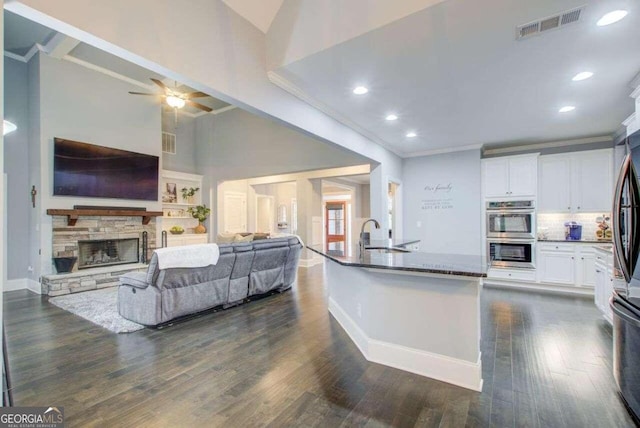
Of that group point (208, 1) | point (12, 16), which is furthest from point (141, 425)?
point (12, 16)

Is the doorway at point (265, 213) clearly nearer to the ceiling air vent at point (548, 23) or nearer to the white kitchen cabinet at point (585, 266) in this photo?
the white kitchen cabinet at point (585, 266)

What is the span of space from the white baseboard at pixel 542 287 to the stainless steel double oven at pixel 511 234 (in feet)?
1.17

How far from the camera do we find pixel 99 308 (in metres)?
4.34

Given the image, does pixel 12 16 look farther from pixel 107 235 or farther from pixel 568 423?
pixel 568 423

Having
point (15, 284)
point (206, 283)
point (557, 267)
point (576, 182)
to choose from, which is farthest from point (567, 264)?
point (15, 284)

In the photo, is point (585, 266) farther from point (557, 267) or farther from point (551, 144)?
point (551, 144)

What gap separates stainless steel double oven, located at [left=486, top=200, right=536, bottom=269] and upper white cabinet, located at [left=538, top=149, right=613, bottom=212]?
0.43 m

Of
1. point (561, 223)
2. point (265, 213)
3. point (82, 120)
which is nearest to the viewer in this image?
point (561, 223)

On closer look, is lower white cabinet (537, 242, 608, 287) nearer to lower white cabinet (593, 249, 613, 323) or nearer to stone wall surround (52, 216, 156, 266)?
lower white cabinet (593, 249, 613, 323)

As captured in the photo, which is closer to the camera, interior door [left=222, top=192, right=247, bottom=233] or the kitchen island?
the kitchen island

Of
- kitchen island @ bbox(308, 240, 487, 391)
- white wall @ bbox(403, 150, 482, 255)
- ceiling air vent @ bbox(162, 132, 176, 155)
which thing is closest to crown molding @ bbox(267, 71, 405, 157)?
white wall @ bbox(403, 150, 482, 255)

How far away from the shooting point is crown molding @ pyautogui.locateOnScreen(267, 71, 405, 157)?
321 centimetres

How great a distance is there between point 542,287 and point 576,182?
77.8 inches

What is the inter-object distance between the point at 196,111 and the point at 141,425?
28.5 ft
